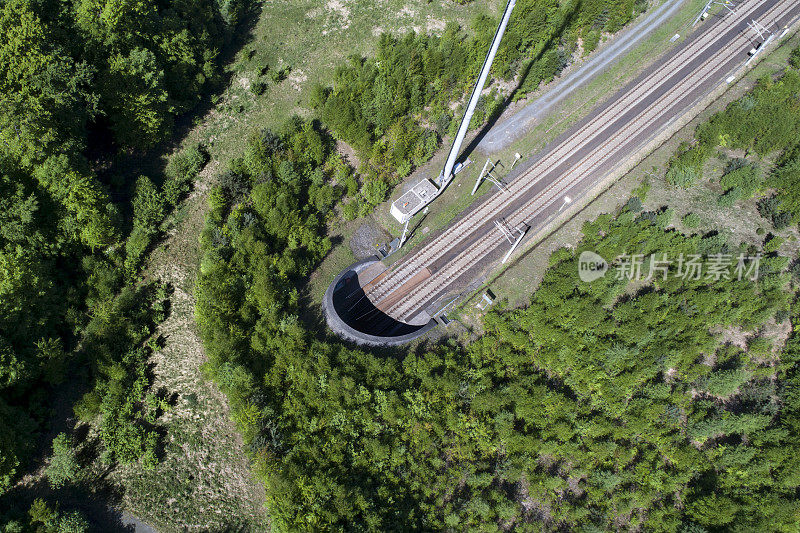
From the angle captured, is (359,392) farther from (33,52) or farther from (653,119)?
(653,119)

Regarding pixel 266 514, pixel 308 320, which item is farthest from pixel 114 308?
pixel 266 514

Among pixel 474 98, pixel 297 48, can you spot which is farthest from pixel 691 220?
pixel 297 48

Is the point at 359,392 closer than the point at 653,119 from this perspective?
Yes

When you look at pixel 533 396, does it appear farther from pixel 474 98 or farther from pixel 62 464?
pixel 62 464

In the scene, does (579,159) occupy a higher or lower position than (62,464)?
lower

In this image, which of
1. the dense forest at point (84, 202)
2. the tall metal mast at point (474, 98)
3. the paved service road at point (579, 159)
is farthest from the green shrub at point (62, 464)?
the tall metal mast at point (474, 98)

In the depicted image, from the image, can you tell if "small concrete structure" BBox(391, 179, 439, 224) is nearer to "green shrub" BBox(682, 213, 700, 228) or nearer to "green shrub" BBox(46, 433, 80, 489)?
"green shrub" BBox(682, 213, 700, 228)
